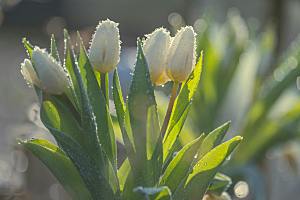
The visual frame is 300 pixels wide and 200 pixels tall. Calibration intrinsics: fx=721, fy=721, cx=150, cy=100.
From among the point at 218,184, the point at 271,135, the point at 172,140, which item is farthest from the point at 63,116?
the point at 271,135

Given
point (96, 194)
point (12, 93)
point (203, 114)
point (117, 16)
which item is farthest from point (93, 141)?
point (117, 16)

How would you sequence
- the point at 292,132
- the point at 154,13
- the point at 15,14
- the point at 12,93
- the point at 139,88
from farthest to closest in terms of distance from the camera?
the point at 154,13 → the point at 15,14 → the point at 12,93 → the point at 292,132 → the point at 139,88

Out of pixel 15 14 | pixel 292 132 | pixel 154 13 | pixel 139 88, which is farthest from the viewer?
pixel 154 13

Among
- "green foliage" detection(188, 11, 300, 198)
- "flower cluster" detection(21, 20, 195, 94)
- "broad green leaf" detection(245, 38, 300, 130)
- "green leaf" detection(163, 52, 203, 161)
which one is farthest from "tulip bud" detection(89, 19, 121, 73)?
"broad green leaf" detection(245, 38, 300, 130)

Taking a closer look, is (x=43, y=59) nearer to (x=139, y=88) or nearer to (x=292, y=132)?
(x=139, y=88)

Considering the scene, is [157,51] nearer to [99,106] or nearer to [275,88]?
[99,106]

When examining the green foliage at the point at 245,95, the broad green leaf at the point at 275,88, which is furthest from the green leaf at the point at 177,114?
the broad green leaf at the point at 275,88
